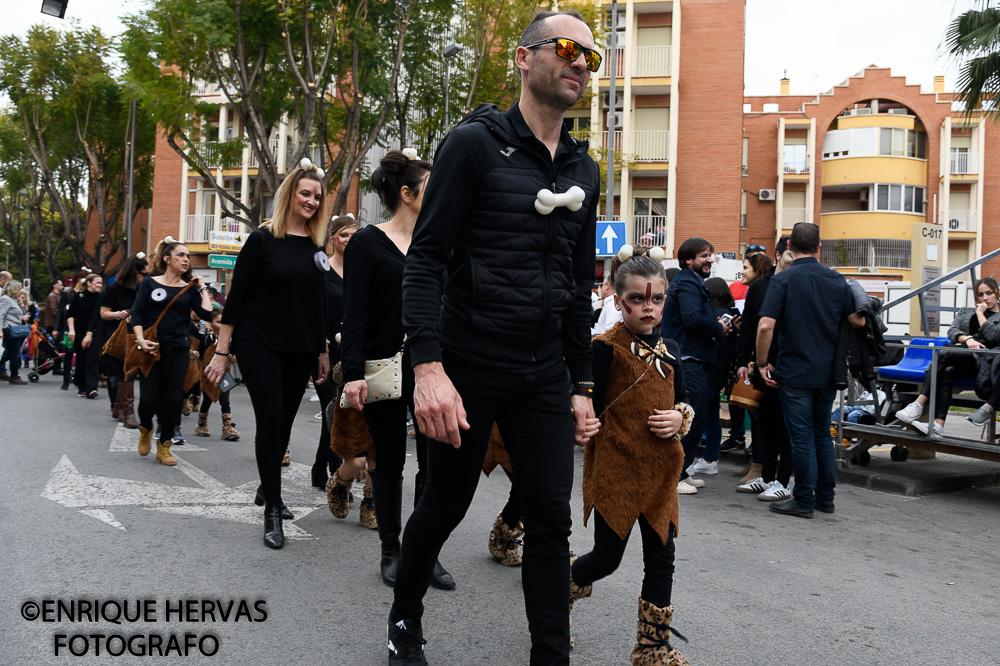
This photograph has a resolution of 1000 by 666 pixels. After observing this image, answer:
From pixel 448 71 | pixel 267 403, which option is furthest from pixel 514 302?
pixel 448 71

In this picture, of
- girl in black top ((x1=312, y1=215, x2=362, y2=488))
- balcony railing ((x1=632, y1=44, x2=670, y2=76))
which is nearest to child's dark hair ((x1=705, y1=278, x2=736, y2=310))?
girl in black top ((x1=312, y1=215, x2=362, y2=488))

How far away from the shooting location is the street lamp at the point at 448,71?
950 inches

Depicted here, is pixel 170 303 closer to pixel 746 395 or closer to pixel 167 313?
pixel 167 313

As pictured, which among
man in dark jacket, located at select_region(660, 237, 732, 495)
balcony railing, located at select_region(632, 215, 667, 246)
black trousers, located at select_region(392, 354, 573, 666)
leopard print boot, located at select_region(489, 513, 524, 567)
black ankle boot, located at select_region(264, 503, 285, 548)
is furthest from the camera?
balcony railing, located at select_region(632, 215, 667, 246)

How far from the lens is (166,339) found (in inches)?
318

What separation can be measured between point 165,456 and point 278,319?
3.30 m

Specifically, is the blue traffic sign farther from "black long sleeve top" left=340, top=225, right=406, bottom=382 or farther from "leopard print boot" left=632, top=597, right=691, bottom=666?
"leopard print boot" left=632, top=597, right=691, bottom=666

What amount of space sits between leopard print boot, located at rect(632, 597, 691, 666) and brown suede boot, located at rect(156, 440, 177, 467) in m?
5.55

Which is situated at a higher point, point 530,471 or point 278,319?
point 278,319

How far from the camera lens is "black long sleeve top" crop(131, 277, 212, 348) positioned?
8086mm

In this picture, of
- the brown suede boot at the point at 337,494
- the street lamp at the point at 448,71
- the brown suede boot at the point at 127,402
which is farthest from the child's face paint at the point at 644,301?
the street lamp at the point at 448,71

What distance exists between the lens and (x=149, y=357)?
8.09 m

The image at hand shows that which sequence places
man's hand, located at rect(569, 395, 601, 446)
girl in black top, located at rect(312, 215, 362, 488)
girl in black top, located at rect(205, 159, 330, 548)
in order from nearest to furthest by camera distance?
man's hand, located at rect(569, 395, 601, 446) → girl in black top, located at rect(205, 159, 330, 548) → girl in black top, located at rect(312, 215, 362, 488)

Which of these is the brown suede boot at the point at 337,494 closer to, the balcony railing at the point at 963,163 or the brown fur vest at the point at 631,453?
the brown fur vest at the point at 631,453
